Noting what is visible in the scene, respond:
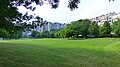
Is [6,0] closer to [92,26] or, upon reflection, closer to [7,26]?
[7,26]

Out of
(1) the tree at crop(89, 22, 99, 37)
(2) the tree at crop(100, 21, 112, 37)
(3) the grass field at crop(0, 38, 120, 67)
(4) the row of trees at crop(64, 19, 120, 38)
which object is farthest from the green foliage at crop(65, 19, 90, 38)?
(3) the grass field at crop(0, 38, 120, 67)

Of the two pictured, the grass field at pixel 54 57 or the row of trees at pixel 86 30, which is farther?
the row of trees at pixel 86 30

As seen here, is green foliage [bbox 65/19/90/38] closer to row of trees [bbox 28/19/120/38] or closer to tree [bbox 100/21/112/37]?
row of trees [bbox 28/19/120/38]

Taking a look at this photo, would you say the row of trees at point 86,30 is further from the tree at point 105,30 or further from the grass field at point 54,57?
the grass field at point 54,57

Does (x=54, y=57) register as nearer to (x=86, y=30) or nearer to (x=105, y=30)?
(x=105, y=30)

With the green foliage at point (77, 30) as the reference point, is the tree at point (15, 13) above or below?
below

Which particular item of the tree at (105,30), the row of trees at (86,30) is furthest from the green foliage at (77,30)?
the tree at (105,30)

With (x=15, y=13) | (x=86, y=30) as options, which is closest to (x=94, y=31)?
(x=86, y=30)

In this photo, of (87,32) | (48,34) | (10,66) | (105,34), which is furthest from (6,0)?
(48,34)

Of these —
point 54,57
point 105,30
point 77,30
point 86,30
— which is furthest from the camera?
point 77,30

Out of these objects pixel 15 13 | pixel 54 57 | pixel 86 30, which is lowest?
pixel 54 57

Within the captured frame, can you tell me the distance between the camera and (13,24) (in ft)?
55.6

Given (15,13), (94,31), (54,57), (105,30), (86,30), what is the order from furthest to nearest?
1. (86,30)
2. (94,31)
3. (105,30)
4. (54,57)
5. (15,13)

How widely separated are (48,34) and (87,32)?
4006 cm
